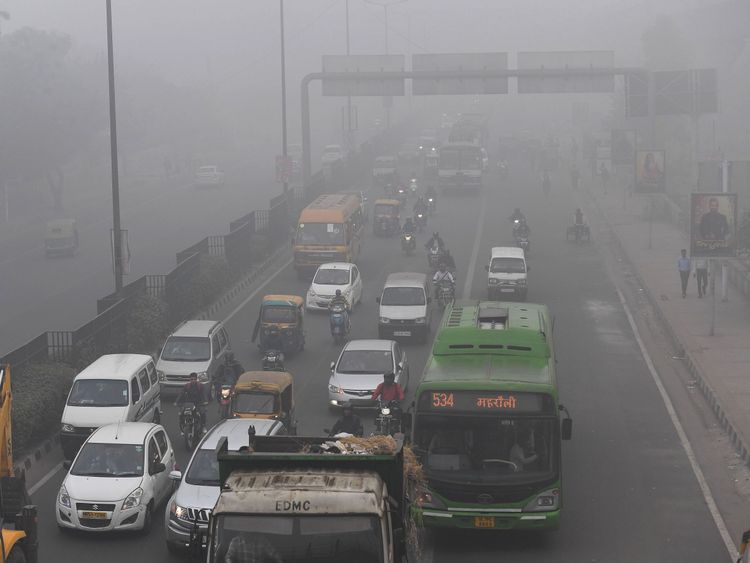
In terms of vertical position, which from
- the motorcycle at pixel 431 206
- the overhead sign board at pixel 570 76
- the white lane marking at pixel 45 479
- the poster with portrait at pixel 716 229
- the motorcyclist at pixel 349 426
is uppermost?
the overhead sign board at pixel 570 76

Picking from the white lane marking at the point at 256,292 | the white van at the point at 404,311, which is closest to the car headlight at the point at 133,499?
the white van at the point at 404,311

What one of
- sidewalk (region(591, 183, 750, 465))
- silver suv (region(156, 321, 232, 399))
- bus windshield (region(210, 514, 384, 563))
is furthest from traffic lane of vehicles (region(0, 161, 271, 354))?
bus windshield (region(210, 514, 384, 563))

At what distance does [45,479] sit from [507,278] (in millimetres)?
20025

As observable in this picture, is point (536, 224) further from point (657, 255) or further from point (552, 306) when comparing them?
point (552, 306)

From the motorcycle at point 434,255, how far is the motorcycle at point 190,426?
2240cm

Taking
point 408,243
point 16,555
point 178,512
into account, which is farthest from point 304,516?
point 408,243

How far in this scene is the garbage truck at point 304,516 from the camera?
10.4 meters

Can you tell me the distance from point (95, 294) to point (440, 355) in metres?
29.5

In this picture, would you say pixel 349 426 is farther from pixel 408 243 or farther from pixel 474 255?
pixel 474 255

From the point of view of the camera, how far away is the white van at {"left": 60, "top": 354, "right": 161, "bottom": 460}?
22.6m

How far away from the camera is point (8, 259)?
5734 cm

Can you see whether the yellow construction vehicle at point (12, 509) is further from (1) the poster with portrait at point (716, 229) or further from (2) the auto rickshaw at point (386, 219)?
(2) the auto rickshaw at point (386, 219)

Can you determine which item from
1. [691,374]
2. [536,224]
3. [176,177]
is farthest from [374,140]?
[691,374]

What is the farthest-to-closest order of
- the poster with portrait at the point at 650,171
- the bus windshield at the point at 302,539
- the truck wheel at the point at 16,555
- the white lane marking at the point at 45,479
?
the poster with portrait at the point at 650,171 < the white lane marking at the point at 45,479 < the truck wheel at the point at 16,555 < the bus windshield at the point at 302,539
